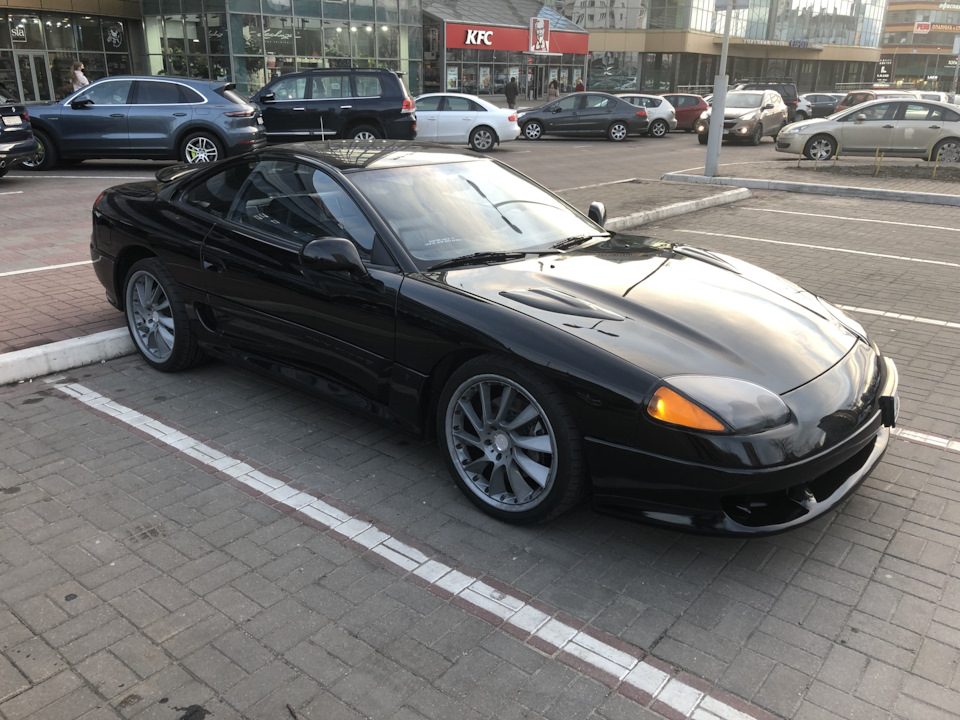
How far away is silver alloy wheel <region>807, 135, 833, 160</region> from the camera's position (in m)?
18.5

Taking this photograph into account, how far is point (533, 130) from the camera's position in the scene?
81.9 ft

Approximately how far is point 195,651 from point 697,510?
75.4 inches

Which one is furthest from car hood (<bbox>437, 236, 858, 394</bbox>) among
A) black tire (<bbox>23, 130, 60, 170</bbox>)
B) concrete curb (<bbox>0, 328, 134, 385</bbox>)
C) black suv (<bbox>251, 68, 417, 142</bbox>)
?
black suv (<bbox>251, 68, 417, 142</bbox>)

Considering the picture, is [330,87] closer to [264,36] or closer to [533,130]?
[533,130]

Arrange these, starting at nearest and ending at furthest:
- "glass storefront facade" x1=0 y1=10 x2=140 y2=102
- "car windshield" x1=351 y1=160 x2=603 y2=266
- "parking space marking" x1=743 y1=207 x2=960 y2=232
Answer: "car windshield" x1=351 y1=160 x2=603 y2=266
"parking space marking" x1=743 y1=207 x2=960 y2=232
"glass storefront facade" x1=0 y1=10 x2=140 y2=102

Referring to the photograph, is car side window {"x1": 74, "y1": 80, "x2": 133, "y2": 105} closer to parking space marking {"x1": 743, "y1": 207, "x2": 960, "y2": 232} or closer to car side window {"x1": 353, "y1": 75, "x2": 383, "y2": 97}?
car side window {"x1": 353, "y1": 75, "x2": 383, "y2": 97}

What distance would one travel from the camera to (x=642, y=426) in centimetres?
307

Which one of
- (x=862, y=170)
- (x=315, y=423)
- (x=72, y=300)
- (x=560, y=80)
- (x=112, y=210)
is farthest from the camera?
(x=560, y=80)

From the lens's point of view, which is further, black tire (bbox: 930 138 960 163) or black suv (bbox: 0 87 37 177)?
black tire (bbox: 930 138 960 163)

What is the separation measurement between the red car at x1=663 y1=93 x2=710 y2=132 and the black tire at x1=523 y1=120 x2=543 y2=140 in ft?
21.4

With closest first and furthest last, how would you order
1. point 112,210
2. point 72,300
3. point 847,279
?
1. point 112,210
2. point 72,300
3. point 847,279

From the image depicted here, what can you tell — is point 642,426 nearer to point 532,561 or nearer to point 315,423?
point 532,561

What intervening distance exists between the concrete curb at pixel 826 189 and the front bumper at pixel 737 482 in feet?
38.2

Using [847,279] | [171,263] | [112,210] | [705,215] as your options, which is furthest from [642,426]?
[705,215]
